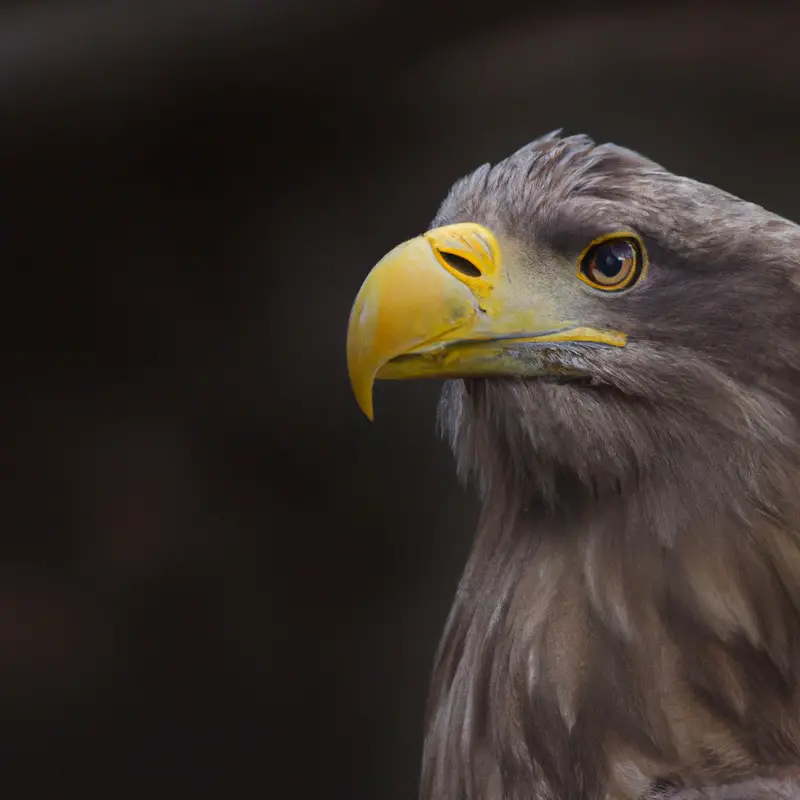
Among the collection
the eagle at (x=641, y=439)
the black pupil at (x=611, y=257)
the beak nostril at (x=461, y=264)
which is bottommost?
the eagle at (x=641, y=439)

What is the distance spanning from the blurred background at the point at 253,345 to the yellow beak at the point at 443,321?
0.58 m

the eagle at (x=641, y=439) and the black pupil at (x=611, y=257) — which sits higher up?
the black pupil at (x=611, y=257)

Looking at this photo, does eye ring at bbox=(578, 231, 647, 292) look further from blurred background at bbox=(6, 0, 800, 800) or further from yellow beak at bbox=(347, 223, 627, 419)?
blurred background at bbox=(6, 0, 800, 800)

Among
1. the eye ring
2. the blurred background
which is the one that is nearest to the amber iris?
the eye ring

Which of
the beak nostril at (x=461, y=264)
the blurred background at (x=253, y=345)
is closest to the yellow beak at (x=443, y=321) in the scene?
the beak nostril at (x=461, y=264)

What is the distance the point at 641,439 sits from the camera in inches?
41.3

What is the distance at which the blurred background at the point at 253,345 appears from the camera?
1512 mm

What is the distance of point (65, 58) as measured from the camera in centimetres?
141

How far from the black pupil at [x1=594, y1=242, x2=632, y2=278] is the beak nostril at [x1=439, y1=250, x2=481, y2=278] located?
0.40ft

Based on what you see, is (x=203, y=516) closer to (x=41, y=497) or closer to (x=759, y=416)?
(x=41, y=497)

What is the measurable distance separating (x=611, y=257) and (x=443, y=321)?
0.18 metres

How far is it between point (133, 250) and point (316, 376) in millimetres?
358

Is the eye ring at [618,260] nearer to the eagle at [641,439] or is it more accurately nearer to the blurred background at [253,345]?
the eagle at [641,439]

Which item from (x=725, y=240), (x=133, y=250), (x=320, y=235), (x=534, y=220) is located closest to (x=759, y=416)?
(x=725, y=240)
